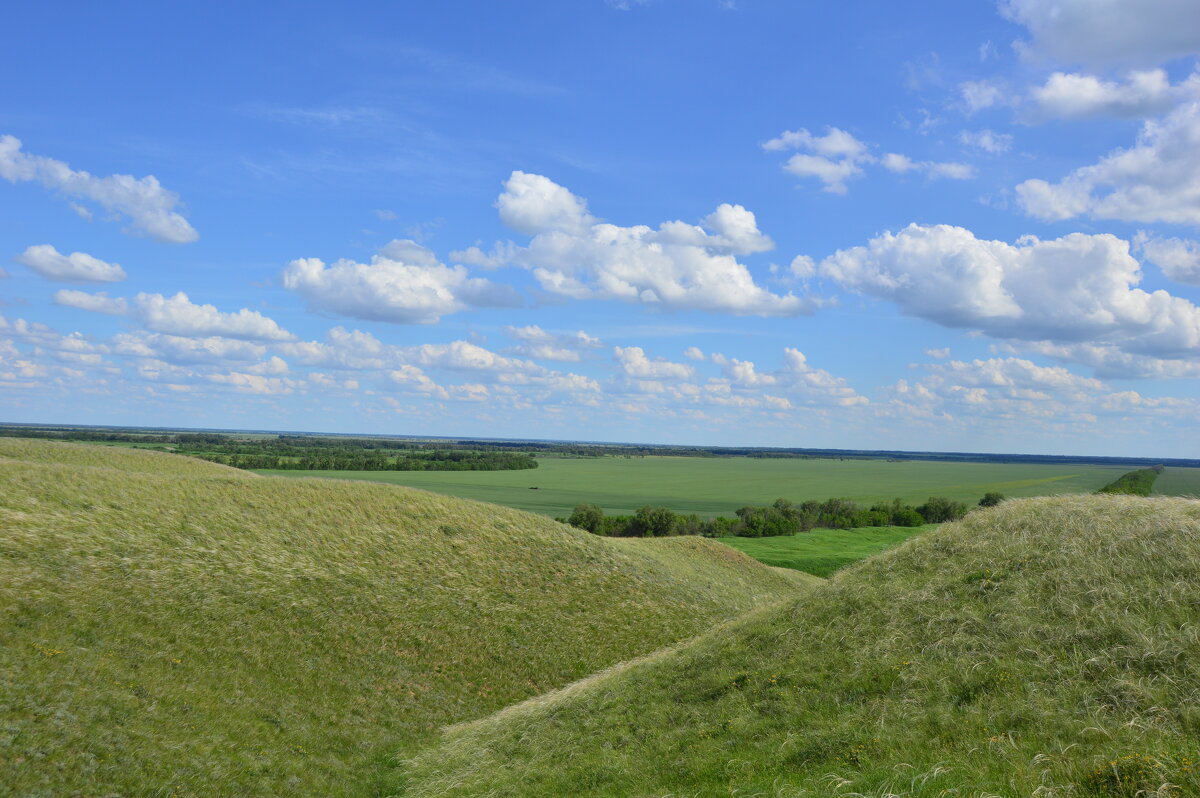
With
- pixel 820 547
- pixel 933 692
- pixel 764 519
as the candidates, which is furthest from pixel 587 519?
pixel 933 692

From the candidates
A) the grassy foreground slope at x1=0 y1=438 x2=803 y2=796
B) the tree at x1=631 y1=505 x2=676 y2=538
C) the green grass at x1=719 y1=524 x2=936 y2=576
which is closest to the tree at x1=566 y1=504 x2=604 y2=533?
the tree at x1=631 y1=505 x2=676 y2=538

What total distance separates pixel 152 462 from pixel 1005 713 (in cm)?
6594

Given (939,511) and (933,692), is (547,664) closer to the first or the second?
(933,692)

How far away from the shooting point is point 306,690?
25.7 meters

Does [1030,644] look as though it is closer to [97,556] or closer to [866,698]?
[866,698]

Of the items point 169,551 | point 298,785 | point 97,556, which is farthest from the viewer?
point 169,551

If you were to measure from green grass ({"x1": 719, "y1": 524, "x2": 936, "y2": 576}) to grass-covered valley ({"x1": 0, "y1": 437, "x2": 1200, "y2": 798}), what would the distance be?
34.5 meters

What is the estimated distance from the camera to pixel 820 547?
81750 millimetres

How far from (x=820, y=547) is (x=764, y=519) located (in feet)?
66.9

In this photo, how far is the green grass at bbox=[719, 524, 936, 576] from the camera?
71438mm

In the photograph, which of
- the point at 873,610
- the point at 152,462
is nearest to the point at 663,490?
the point at 152,462

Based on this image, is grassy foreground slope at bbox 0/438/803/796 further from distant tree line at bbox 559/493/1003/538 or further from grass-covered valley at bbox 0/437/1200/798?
distant tree line at bbox 559/493/1003/538

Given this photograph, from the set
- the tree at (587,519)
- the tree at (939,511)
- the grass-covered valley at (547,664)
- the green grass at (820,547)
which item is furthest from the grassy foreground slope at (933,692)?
the tree at (939,511)

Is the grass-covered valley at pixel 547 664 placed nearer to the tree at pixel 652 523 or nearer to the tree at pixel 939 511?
the tree at pixel 652 523
